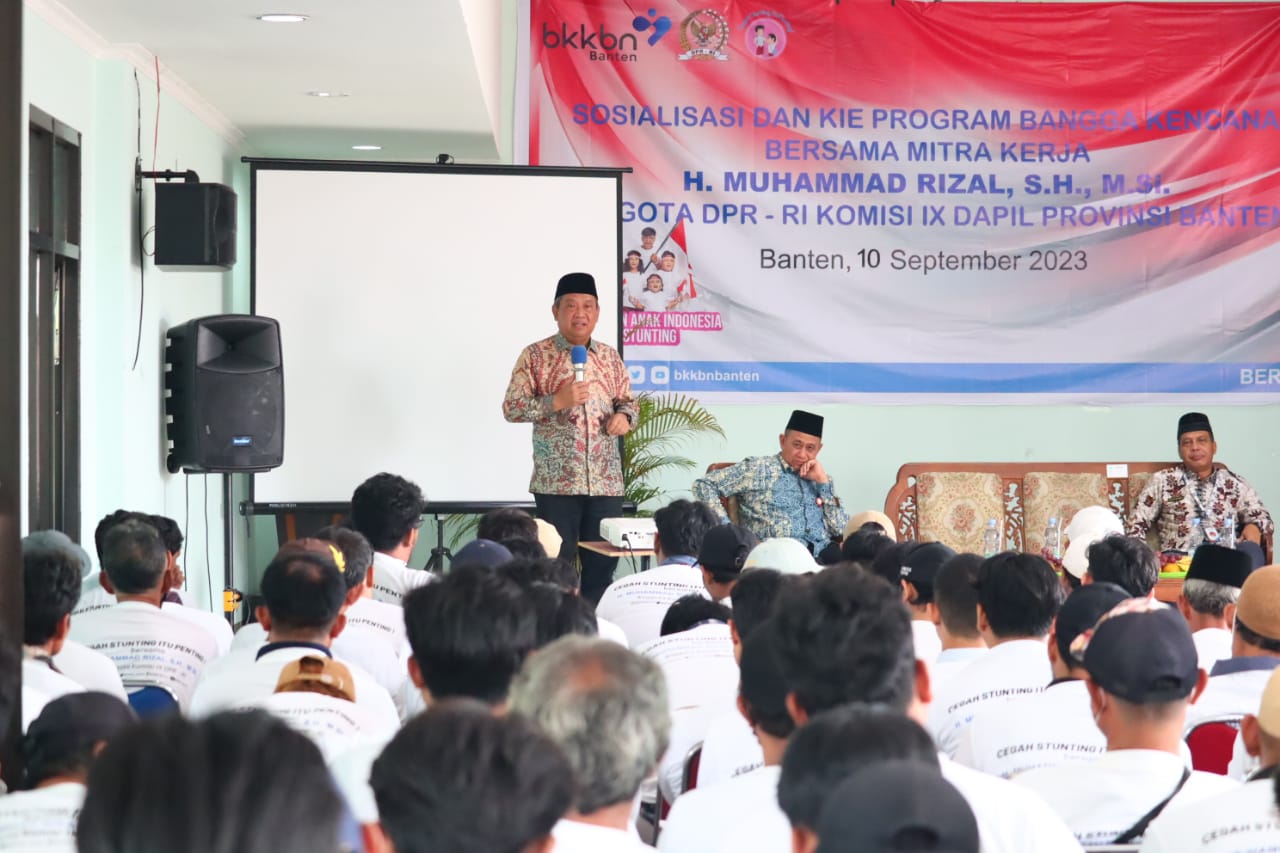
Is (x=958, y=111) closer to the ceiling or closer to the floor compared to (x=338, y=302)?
closer to the ceiling

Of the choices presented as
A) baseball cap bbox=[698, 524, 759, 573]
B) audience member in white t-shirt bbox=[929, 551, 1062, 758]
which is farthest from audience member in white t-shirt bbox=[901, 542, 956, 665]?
audience member in white t-shirt bbox=[929, 551, 1062, 758]

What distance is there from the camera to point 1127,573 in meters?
4.08

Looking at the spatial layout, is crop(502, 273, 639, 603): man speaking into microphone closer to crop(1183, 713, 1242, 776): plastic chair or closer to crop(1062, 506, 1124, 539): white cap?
crop(1062, 506, 1124, 539): white cap

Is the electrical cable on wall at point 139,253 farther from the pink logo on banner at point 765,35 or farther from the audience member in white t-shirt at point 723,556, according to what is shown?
the pink logo on banner at point 765,35

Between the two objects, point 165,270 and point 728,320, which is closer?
point 165,270

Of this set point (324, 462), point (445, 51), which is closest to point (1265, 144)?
point (445, 51)

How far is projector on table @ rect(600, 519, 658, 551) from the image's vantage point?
554 centimetres

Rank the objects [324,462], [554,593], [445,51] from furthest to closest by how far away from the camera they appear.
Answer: [324,462]
[445,51]
[554,593]

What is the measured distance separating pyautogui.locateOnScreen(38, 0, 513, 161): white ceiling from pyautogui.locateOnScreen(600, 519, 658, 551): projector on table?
1827 mm

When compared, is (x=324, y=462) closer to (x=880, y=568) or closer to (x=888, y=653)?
(x=880, y=568)

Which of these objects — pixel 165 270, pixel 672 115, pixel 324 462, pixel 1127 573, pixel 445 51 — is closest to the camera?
pixel 1127 573

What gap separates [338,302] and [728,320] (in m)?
1.93

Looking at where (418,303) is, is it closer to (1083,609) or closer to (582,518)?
(582,518)

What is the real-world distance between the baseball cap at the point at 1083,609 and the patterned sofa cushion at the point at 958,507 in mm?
4338
